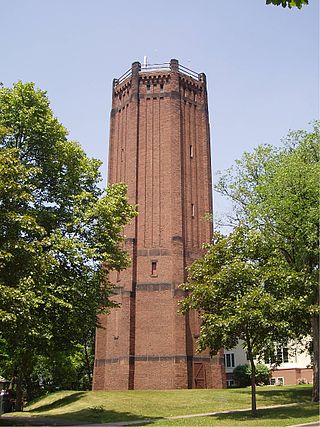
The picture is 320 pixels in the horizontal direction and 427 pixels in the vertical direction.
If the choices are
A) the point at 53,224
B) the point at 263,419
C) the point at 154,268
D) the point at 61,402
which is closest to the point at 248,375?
the point at 154,268

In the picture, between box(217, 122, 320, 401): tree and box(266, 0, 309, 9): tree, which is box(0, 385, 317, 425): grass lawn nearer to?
box(217, 122, 320, 401): tree

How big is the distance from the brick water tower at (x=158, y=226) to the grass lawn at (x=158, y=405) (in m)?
4.92

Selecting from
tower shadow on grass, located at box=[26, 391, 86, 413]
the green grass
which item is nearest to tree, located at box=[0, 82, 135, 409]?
the green grass

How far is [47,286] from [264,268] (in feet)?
30.9

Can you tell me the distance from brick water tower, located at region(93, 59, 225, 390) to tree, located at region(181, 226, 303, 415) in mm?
14446

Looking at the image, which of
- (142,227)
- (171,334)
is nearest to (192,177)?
(142,227)

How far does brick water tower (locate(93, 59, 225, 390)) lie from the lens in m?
36.0

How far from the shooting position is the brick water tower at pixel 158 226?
3600 cm

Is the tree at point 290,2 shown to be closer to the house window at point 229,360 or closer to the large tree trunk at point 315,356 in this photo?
the large tree trunk at point 315,356

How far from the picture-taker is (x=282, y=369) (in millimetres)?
48750

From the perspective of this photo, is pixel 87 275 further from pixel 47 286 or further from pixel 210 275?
pixel 210 275

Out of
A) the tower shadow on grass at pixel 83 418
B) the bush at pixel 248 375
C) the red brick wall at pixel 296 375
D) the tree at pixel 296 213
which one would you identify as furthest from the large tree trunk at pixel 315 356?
the red brick wall at pixel 296 375

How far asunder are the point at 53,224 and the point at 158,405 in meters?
12.0

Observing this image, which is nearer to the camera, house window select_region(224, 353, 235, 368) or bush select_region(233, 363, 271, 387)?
bush select_region(233, 363, 271, 387)
